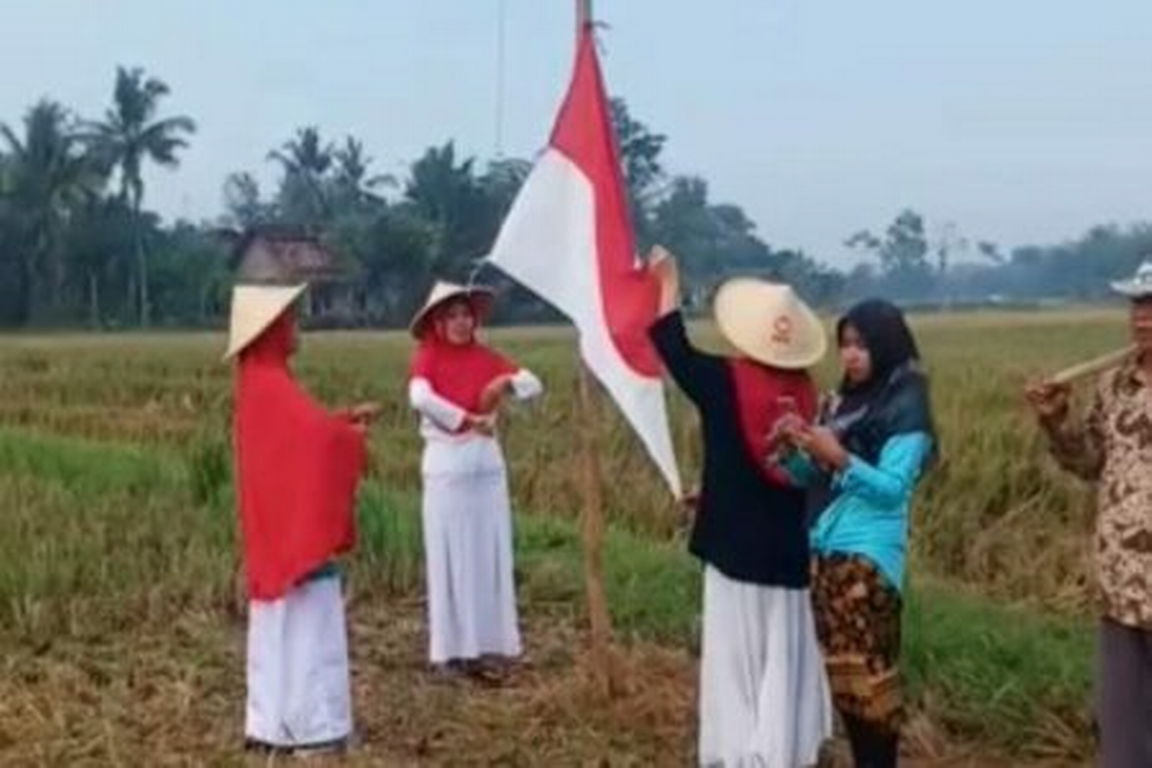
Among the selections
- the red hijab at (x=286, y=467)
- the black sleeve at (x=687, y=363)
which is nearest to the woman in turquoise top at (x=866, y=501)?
the black sleeve at (x=687, y=363)

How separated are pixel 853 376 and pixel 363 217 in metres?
51.2

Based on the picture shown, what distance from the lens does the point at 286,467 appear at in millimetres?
5996

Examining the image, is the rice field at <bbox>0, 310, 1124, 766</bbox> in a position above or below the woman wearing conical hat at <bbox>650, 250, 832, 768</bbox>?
below

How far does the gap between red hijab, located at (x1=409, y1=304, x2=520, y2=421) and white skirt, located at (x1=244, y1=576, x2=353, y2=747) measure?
50.7 inches

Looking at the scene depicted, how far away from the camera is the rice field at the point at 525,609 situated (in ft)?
20.5

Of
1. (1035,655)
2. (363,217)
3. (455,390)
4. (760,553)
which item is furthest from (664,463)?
(363,217)

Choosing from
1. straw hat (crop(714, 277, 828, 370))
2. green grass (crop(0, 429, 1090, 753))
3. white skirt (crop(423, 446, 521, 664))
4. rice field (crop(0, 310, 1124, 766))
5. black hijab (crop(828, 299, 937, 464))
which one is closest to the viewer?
black hijab (crop(828, 299, 937, 464))

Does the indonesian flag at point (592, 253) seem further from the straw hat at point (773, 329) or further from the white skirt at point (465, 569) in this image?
the white skirt at point (465, 569)

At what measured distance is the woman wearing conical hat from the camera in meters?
5.39

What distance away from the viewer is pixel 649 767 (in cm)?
595

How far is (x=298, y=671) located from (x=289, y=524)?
503mm

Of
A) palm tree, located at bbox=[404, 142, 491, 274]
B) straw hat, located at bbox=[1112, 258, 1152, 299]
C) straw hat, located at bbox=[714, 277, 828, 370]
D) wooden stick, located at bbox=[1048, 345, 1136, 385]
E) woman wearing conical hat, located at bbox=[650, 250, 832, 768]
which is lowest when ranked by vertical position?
woman wearing conical hat, located at bbox=[650, 250, 832, 768]

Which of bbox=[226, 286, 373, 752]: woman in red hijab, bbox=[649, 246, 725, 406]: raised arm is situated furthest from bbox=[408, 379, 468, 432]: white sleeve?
bbox=[649, 246, 725, 406]: raised arm

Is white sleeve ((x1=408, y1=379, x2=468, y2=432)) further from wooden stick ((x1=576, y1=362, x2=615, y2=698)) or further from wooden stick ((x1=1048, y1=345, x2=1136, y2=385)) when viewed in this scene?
wooden stick ((x1=1048, y1=345, x2=1136, y2=385))
